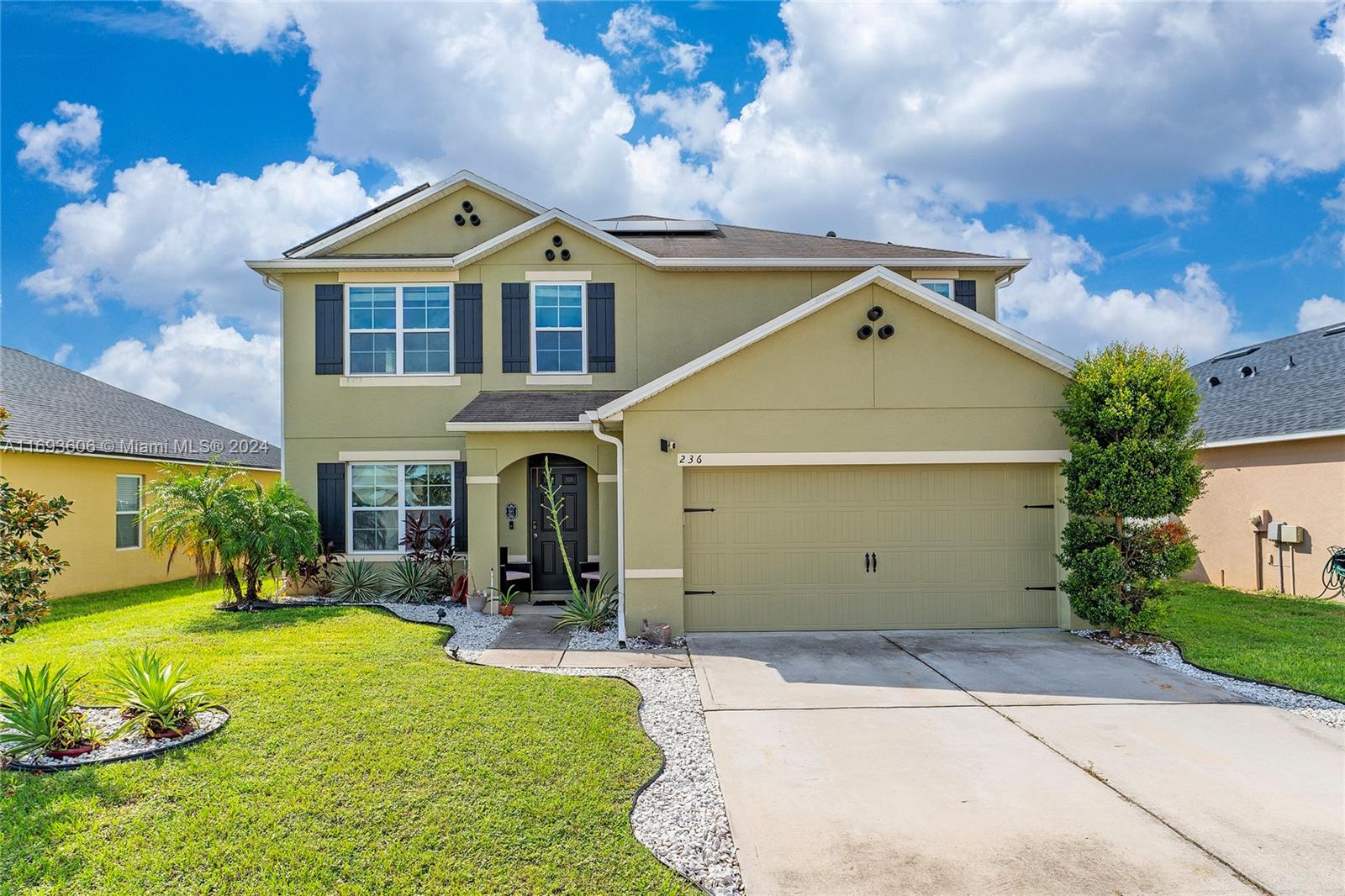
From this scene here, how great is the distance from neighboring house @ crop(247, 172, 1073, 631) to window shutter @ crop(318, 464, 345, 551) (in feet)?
0.10

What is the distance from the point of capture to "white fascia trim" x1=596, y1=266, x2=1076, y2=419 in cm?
898

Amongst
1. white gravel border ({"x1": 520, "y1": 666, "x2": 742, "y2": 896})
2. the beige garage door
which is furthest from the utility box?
white gravel border ({"x1": 520, "y1": 666, "x2": 742, "y2": 896})

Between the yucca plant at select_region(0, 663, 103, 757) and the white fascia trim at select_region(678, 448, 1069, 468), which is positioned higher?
the white fascia trim at select_region(678, 448, 1069, 468)

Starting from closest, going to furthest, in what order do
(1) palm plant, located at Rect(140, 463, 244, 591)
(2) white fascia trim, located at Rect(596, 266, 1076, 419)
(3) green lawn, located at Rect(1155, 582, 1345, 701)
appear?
(3) green lawn, located at Rect(1155, 582, 1345, 701)
(2) white fascia trim, located at Rect(596, 266, 1076, 419)
(1) palm plant, located at Rect(140, 463, 244, 591)

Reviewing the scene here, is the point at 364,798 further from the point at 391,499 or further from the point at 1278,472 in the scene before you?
the point at 1278,472

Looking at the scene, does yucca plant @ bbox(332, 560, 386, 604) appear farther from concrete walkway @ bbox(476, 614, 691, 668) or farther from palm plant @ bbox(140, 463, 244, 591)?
concrete walkway @ bbox(476, 614, 691, 668)

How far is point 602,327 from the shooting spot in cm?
1238

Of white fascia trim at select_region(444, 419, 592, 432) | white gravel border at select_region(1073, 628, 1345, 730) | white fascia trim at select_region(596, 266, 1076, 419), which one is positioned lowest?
white gravel border at select_region(1073, 628, 1345, 730)

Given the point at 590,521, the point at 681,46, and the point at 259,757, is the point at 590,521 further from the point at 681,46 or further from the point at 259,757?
the point at 681,46

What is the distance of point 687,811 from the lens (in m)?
4.46

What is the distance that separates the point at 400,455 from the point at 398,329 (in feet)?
7.41

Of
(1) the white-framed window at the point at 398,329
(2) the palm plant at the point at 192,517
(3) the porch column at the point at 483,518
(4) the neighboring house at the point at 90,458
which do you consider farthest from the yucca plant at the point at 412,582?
(4) the neighboring house at the point at 90,458

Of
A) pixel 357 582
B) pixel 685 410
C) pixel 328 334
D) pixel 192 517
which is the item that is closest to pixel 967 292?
pixel 685 410

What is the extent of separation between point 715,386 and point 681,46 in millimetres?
6403
